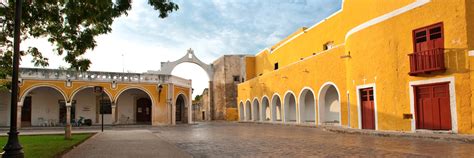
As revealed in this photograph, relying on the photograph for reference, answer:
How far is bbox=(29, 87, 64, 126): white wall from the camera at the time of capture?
28141 millimetres

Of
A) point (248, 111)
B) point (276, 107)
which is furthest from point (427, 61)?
point (248, 111)

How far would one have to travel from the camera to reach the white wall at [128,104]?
3142 centimetres

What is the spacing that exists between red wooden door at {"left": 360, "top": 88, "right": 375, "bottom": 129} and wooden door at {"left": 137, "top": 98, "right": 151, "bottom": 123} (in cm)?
1948

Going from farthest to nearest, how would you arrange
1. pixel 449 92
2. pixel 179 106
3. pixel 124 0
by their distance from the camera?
pixel 179 106 < pixel 449 92 < pixel 124 0

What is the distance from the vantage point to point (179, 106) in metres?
35.0

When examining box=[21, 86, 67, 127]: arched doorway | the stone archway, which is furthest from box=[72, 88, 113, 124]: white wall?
the stone archway

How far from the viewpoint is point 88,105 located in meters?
30.0

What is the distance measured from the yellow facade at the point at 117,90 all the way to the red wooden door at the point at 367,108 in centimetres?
1587

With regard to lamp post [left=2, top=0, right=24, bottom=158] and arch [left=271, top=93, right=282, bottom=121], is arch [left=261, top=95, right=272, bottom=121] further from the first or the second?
lamp post [left=2, top=0, right=24, bottom=158]

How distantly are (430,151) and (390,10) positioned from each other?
26.3ft

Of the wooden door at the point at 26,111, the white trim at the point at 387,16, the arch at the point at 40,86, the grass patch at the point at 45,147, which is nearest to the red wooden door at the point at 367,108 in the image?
the white trim at the point at 387,16

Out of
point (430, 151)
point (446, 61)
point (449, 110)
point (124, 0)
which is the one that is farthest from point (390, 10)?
point (124, 0)

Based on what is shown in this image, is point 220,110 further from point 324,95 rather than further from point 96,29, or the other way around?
point 96,29

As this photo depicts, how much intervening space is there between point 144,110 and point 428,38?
23.9 m
